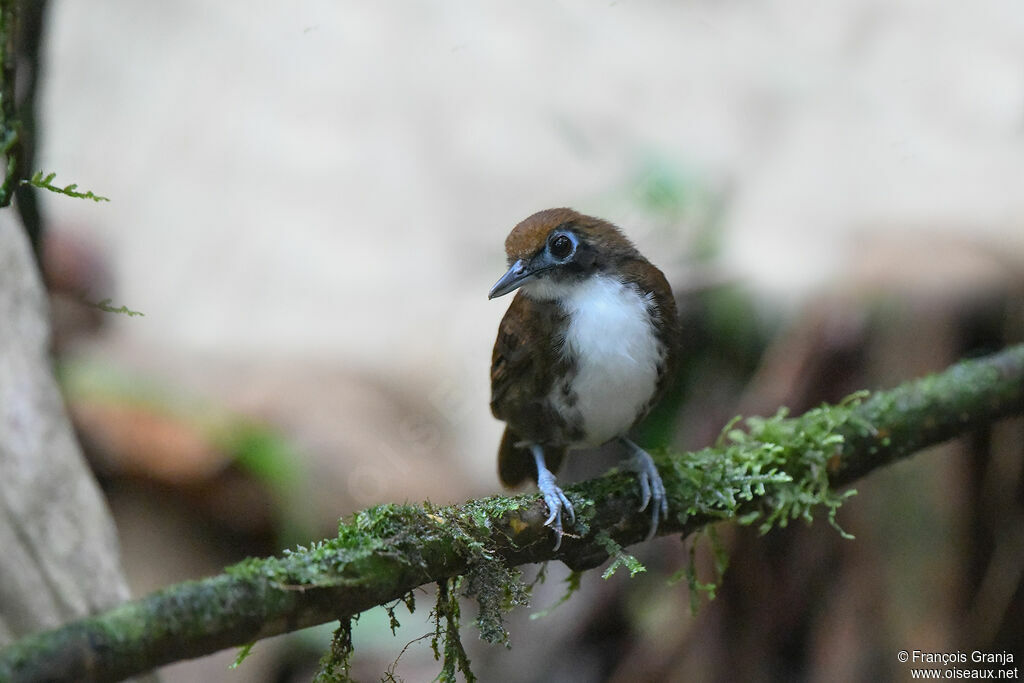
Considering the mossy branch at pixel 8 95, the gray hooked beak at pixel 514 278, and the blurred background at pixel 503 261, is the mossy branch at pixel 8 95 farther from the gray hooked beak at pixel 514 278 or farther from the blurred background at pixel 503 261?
the blurred background at pixel 503 261

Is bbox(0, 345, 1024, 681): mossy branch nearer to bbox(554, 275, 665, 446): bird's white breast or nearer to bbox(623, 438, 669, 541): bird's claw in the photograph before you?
bbox(623, 438, 669, 541): bird's claw

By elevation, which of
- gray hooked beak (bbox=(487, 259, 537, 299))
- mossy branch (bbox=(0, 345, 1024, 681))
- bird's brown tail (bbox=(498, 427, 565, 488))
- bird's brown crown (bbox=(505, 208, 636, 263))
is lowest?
mossy branch (bbox=(0, 345, 1024, 681))

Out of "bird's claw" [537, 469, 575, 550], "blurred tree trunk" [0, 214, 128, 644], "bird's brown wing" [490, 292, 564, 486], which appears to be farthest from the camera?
"bird's brown wing" [490, 292, 564, 486]

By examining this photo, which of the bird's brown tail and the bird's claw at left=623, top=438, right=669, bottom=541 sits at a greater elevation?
the bird's brown tail

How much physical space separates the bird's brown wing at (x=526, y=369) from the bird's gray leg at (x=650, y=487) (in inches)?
11.0

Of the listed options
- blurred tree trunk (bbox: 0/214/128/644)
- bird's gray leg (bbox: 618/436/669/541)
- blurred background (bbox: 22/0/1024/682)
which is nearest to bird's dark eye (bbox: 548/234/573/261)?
bird's gray leg (bbox: 618/436/669/541)

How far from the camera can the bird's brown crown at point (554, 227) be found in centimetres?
273

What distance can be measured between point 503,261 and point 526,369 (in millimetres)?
4949

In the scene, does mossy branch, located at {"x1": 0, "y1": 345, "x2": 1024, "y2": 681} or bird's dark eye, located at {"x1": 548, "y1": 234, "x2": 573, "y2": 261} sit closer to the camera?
mossy branch, located at {"x1": 0, "y1": 345, "x2": 1024, "y2": 681}

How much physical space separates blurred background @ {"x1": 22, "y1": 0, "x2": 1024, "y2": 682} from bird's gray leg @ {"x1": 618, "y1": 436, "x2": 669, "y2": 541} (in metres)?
1.63

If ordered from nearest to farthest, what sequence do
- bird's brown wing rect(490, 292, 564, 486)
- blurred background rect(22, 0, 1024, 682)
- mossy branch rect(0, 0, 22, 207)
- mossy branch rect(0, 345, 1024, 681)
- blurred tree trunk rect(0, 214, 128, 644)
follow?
1. mossy branch rect(0, 345, 1024, 681)
2. mossy branch rect(0, 0, 22, 207)
3. blurred tree trunk rect(0, 214, 128, 644)
4. bird's brown wing rect(490, 292, 564, 486)
5. blurred background rect(22, 0, 1024, 682)

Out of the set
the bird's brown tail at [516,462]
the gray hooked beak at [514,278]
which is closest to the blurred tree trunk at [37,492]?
the bird's brown tail at [516,462]

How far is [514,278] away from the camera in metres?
2.70

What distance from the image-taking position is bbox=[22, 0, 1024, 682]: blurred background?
165 inches
